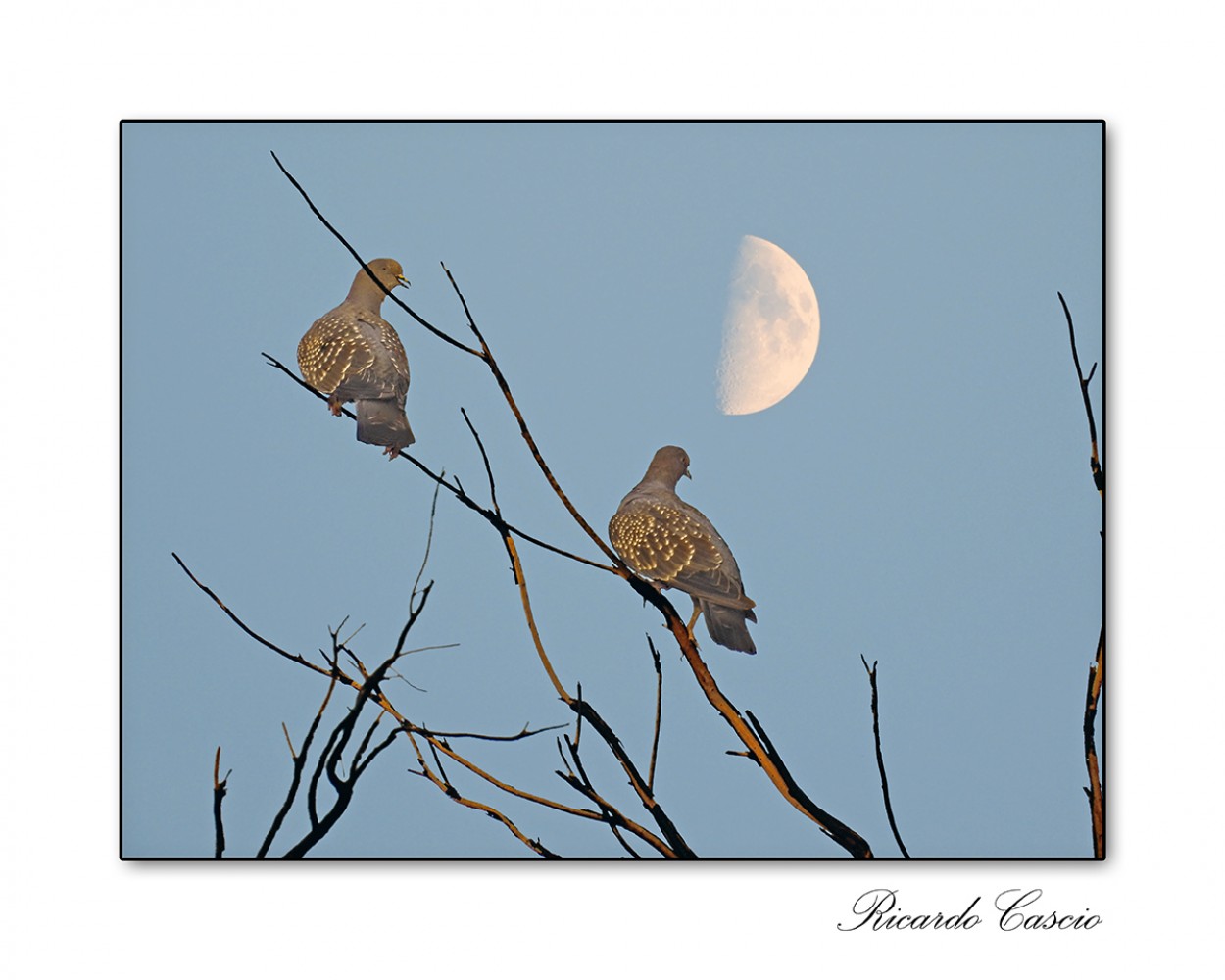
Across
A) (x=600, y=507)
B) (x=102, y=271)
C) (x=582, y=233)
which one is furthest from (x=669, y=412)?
(x=102, y=271)

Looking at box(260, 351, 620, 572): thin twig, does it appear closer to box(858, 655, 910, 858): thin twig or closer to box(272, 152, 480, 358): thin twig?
box(272, 152, 480, 358): thin twig

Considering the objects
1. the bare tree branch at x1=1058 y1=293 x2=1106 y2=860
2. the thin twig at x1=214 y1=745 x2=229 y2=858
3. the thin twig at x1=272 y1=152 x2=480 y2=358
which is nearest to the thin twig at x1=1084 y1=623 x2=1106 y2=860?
the bare tree branch at x1=1058 y1=293 x2=1106 y2=860

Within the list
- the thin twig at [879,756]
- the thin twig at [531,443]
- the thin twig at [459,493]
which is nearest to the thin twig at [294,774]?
the thin twig at [459,493]

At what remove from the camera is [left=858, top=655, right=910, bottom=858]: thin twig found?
6.50ft

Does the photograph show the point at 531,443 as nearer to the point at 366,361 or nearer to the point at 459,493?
the point at 459,493

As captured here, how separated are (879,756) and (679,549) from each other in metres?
0.44

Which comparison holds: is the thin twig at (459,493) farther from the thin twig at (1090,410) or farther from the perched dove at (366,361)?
the thin twig at (1090,410)

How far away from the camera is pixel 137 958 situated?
198 cm

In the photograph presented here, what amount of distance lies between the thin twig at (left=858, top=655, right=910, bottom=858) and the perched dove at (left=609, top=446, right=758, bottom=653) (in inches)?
7.3

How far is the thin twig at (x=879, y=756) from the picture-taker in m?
1.98

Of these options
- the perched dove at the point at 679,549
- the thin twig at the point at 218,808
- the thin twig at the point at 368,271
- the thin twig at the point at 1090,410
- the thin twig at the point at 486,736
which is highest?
the thin twig at the point at 368,271

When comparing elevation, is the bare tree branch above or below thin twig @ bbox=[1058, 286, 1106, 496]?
below

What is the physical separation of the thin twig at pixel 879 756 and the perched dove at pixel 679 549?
185 millimetres
